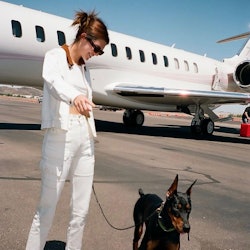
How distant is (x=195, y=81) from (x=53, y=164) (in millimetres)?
16544

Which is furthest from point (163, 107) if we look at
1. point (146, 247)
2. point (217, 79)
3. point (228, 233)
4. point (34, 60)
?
point (146, 247)

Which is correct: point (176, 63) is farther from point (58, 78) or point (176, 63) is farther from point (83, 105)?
point (83, 105)

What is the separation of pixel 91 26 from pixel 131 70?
39.7 ft

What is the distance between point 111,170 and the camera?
22.7 ft

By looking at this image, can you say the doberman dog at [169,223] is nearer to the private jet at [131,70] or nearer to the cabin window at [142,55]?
the private jet at [131,70]

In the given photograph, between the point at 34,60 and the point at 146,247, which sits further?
the point at 34,60

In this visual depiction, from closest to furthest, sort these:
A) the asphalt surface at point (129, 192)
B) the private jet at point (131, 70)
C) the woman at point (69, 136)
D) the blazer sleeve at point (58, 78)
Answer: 1. the blazer sleeve at point (58, 78)
2. the woman at point (69, 136)
3. the asphalt surface at point (129, 192)
4. the private jet at point (131, 70)

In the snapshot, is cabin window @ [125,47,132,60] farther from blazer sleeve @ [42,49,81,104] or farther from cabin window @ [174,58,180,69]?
blazer sleeve @ [42,49,81,104]

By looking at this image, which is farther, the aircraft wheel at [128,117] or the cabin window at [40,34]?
the aircraft wheel at [128,117]

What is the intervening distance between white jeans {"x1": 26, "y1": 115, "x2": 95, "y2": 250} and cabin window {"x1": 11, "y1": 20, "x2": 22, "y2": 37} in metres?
9.22

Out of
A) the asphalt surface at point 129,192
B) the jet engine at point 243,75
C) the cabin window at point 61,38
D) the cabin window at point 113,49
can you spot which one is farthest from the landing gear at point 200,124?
the cabin window at point 61,38

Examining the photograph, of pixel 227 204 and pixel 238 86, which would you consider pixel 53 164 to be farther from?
pixel 238 86

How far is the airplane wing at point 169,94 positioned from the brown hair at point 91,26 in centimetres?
1088

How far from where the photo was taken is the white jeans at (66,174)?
283cm
